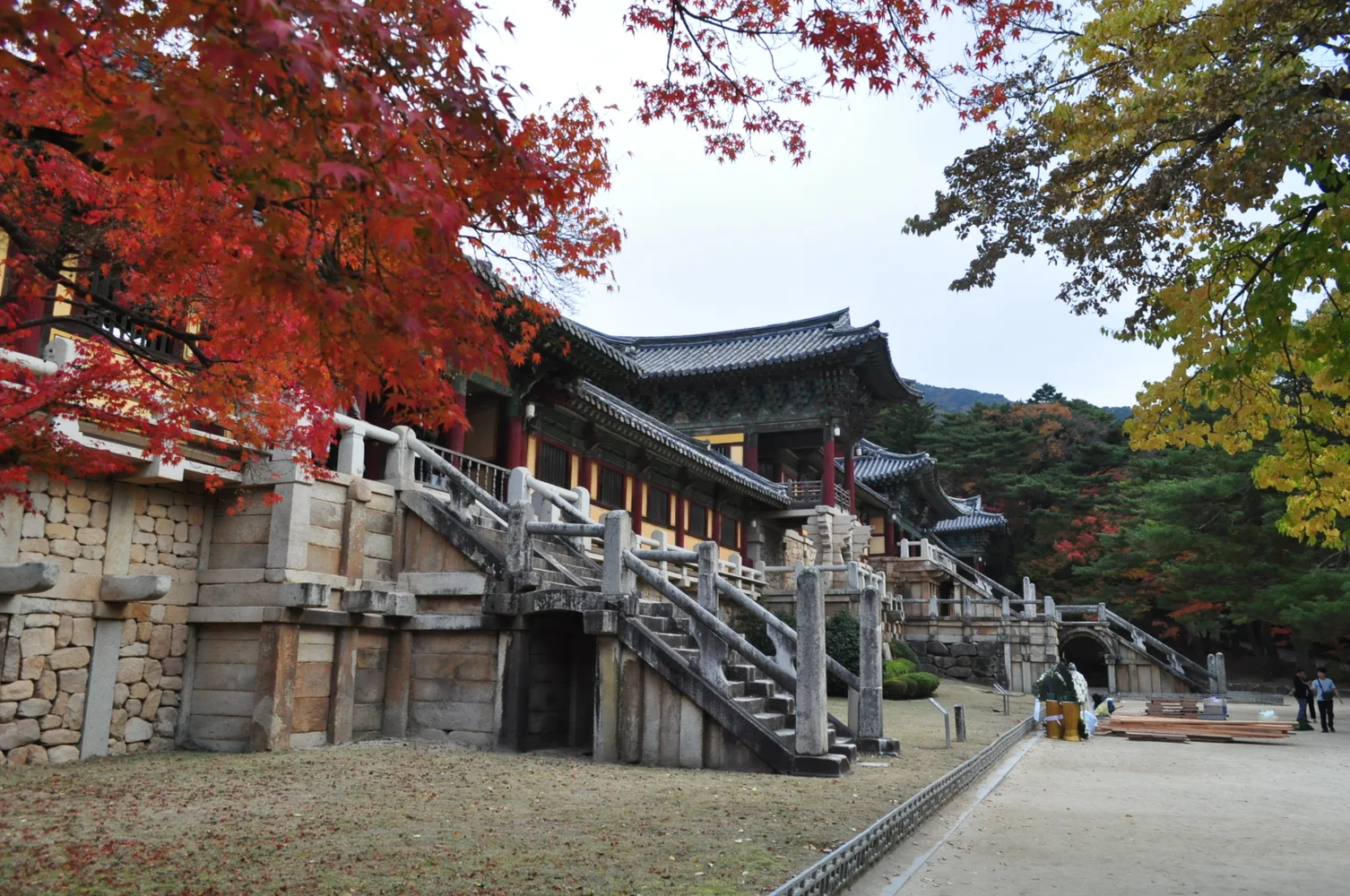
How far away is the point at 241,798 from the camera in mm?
8133

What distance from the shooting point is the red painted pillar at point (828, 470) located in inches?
1288

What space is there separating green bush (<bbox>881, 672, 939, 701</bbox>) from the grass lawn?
46.3 feet

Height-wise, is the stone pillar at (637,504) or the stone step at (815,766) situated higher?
the stone pillar at (637,504)

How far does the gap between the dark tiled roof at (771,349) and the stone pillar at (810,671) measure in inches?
768

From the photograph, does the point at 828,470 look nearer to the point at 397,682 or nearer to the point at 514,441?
the point at 514,441

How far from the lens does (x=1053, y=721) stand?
1917 centimetres

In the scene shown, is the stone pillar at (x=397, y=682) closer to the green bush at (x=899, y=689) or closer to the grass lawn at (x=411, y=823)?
the grass lawn at (x=411, y=823)

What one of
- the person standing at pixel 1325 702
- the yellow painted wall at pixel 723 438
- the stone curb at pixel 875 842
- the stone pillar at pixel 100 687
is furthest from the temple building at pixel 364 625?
the yellow painted wall at pixel 723 438

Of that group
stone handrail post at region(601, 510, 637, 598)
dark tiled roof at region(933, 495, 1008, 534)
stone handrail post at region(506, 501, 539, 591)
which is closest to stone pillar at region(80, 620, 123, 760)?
stone handrail post at region(506, 501, 539, 591)

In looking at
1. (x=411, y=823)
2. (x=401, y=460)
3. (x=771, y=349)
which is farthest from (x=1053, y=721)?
(x=771, y=349)

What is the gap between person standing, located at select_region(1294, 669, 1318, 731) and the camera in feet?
70.8

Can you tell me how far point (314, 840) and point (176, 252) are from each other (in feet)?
15.5

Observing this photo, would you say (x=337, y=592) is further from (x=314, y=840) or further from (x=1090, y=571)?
(x=1090, y=571)

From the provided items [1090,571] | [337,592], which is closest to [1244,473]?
[1090,571]
